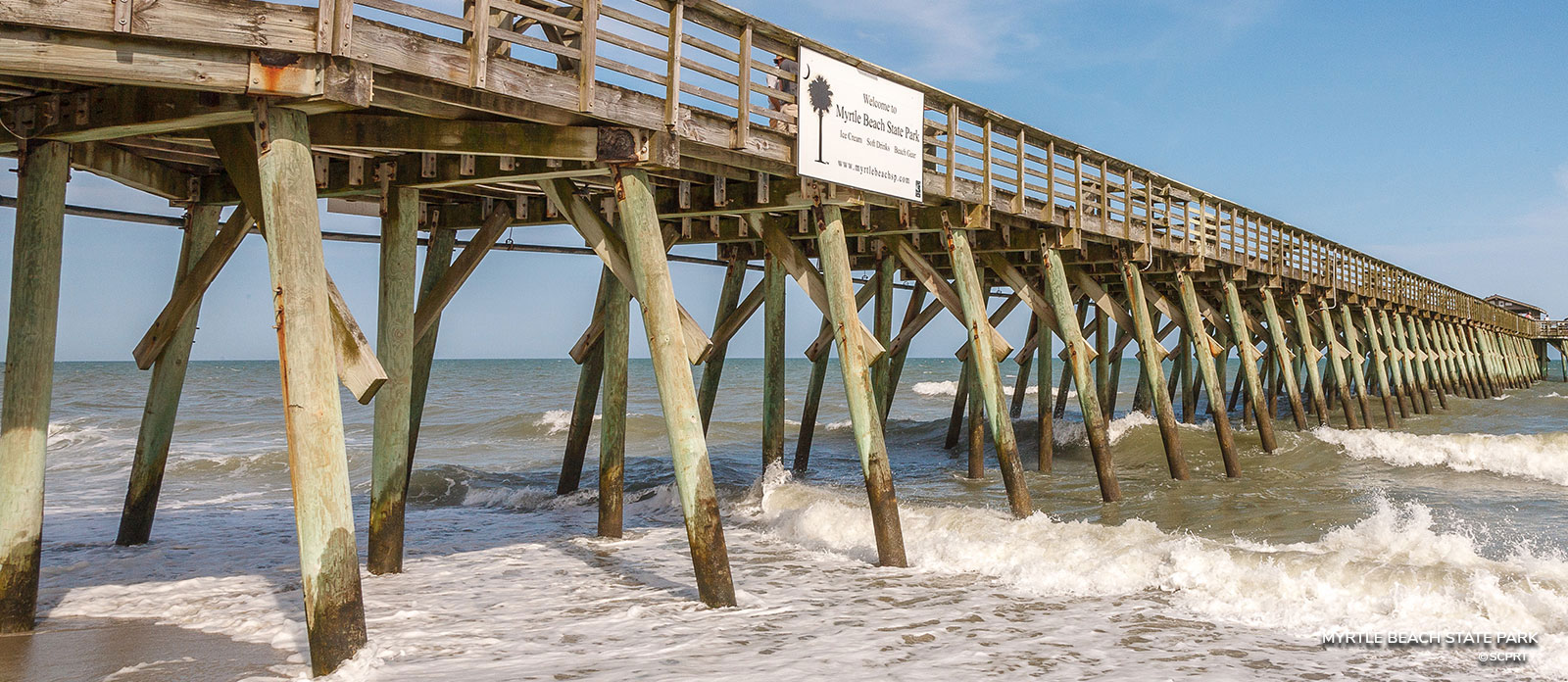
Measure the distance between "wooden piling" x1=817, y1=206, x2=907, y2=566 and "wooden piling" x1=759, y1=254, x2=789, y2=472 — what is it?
3.47 m

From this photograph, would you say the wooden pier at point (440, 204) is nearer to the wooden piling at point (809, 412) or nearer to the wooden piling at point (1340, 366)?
the wooden piling at point (809, 412)

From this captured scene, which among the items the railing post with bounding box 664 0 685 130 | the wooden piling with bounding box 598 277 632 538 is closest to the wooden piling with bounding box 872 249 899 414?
the wooden piling with bounding box 598 277 632 538

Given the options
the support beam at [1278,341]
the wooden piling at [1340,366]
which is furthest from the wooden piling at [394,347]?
the wooden piling at [1340,366]

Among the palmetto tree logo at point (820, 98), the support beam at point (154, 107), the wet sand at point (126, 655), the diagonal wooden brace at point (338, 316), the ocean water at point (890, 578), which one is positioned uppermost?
the palmetto tree logo at point (820, 98)

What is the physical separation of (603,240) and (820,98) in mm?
1984

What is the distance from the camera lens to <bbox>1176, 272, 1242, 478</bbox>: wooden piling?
1499 cm

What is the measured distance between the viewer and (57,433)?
2377cm

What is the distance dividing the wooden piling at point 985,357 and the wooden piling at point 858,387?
187cm

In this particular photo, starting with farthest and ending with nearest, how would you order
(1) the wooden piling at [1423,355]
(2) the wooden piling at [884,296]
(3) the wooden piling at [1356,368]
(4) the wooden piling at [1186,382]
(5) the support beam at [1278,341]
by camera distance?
(1) the wooden piling at [1423,355]
(3) the wooden piling at [1356,368]
(4) the wooden piling at [1186,382]
(5) the support beam at [1278,341]
(2) the wooden piling at [884,296]

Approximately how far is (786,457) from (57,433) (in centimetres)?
1654

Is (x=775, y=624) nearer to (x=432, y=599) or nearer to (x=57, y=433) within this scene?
(x=432, y=599)

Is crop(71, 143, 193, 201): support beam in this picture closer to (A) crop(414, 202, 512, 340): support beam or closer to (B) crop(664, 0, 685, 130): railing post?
(A) crop(414, 202, 512, 340): support beam

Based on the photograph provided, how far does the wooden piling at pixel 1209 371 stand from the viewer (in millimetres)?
14992

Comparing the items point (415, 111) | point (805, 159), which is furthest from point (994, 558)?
point (415, 111)
